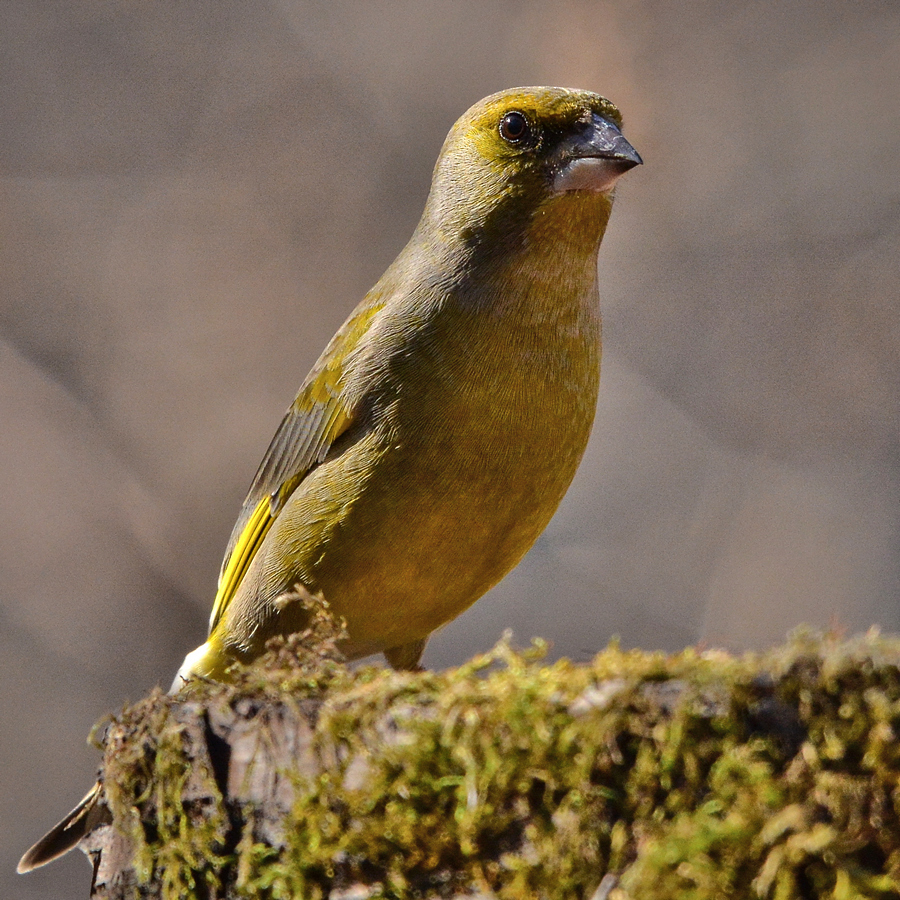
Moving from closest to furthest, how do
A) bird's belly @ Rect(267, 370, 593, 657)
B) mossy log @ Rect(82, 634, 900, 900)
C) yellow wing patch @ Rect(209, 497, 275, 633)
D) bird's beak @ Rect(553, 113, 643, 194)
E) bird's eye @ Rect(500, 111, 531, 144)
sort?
1. mossy log @ Rect(82, 634, 900, 900)
2. bird's belly @ Rect(267, 370, 593, 657)
3. bird's beak @ Rect(553, 113, 643, 194)
4. bird's eye @ Rect(500, 111, 531, 144)
5. yellow wing patch @ Rect(209, 497, 275, 633)

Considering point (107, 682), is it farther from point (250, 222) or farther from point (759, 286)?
point (759, 286)

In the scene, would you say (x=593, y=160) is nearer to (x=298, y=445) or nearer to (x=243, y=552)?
(x=298, y=445)

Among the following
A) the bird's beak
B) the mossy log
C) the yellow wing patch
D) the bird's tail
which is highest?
the bird's beak

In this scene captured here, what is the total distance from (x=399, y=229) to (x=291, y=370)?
145 centimetres

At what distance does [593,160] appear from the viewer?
3.46 meters

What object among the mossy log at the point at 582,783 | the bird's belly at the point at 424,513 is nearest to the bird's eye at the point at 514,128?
the bird's belly at the point at 424,513

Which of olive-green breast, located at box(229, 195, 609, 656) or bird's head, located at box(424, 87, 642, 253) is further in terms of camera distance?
bird's head, located at box(424, 87, 642, 253)

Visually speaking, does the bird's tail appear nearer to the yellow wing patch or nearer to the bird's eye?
the yellow wing patch

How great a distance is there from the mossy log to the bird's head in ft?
5.99

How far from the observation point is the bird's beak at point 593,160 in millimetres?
3424

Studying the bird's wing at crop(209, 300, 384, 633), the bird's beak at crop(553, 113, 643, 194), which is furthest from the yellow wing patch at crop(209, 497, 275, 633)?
the bird's beak at crop(553, 113, 643, 194)

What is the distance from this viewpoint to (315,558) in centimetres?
327

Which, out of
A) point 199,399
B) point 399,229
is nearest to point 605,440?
point 399,229

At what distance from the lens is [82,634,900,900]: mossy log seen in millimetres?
1589
